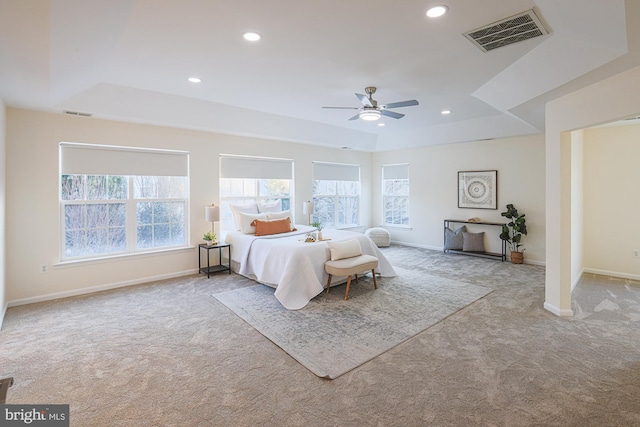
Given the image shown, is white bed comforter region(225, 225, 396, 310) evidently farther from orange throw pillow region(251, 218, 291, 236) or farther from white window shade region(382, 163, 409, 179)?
white window shade region(382, 163, 409, 179)

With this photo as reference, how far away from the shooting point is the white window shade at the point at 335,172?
24.3 feet

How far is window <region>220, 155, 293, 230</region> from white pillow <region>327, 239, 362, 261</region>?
8.12ft

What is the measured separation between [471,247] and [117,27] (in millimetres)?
6795

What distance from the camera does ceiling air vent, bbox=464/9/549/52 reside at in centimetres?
247

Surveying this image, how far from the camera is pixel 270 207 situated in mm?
6215

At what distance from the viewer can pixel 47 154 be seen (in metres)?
4.15

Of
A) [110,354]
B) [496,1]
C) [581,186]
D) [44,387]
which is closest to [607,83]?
[496,1]

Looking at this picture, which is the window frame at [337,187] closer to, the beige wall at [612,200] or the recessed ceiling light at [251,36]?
the recessed ceiling light at [251,36]

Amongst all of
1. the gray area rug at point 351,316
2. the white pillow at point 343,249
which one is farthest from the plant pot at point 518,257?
the white pillow at point 343,249

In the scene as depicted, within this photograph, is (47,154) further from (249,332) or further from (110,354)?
(249,332)

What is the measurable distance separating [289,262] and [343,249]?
80 centimetres

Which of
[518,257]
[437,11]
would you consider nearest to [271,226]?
[437,11]

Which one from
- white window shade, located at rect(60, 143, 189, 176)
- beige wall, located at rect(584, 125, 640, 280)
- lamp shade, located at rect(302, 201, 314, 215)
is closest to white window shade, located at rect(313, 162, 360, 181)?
lamp shade, located at rect(302, 201, 314, 215)

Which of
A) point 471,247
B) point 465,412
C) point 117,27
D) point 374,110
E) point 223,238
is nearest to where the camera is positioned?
point 465,412
